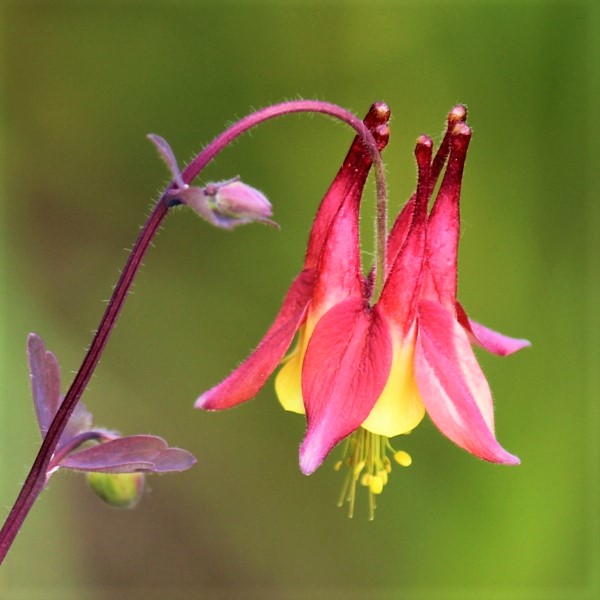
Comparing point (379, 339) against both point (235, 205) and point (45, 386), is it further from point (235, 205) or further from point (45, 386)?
point (45, 386)

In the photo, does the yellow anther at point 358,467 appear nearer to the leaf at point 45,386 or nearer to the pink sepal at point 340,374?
the pink sepal at point 340,374

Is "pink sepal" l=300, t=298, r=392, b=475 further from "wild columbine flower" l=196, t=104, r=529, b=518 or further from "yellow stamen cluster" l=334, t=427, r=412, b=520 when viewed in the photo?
"yellow stamen cluster" l=334, t=427, r=412, b=520

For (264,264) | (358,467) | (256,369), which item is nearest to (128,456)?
(256,369)

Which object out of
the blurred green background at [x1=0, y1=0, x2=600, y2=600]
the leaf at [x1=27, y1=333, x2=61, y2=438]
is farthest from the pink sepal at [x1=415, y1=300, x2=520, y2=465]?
the blurred green background at [x1=0, y1=0, x2=600, y2=600]

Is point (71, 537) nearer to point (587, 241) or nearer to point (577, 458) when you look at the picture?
point (577, 458)

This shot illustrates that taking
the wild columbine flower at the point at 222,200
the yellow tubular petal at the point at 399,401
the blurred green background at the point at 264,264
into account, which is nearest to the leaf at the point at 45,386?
the wild columbine flower at the point at 222,200

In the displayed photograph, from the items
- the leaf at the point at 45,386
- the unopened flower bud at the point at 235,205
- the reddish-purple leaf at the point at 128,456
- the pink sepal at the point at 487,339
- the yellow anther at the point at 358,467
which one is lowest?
the reddish-purple leaf at the point at 128,456

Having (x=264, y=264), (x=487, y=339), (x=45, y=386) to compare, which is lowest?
(x=45, y=386)
